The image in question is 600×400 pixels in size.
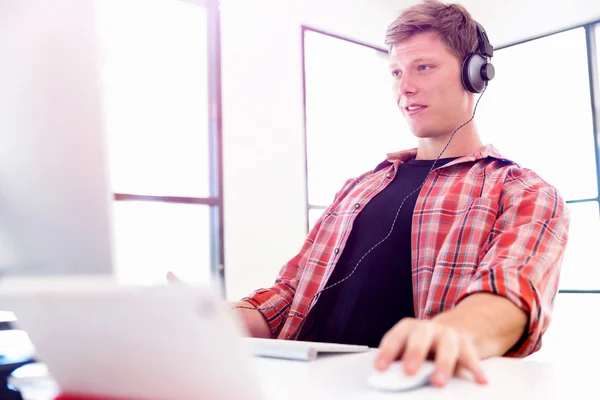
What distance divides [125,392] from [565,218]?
2.88 ft

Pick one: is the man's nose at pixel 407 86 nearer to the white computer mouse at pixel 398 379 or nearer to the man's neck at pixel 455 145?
the man's neck at pixel 455 145

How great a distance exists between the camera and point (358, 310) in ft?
3.99

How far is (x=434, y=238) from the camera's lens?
3.93 feet

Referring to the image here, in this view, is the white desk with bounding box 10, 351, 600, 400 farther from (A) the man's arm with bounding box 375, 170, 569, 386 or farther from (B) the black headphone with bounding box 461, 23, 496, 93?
(B) the black headphone with bounding box 461, 23, 496, 93

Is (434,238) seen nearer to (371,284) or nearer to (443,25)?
(371,284)

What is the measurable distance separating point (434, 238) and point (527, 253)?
0.28 metres

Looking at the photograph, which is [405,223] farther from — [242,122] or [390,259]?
[242,122]

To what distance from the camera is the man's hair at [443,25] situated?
142 cm

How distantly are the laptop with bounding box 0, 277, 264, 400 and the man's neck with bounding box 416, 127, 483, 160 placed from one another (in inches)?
43.5

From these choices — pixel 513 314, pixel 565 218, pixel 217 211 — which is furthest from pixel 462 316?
pixel 217 211

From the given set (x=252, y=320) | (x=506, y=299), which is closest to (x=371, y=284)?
(x=252, y=320)

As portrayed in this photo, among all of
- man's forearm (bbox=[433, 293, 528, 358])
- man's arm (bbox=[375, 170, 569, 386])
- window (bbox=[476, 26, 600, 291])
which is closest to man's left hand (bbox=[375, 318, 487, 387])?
man's arm (bbox=[375, 170, 569, 386])

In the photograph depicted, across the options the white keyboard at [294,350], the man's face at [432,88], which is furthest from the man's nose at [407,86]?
the white keyboard at [294,350]

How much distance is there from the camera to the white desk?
0.56m
